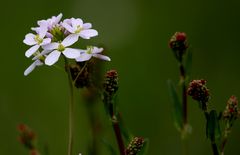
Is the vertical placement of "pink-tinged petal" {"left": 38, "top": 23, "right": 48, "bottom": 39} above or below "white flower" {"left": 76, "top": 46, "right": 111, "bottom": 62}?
above

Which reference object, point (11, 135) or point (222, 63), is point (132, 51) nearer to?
point (222, 63)

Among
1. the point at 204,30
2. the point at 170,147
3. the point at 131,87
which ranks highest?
the point at 204,30

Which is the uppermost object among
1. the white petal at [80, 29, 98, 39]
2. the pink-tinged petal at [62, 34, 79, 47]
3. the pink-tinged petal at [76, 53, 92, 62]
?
the white petal at [80, 29, 98, 39]

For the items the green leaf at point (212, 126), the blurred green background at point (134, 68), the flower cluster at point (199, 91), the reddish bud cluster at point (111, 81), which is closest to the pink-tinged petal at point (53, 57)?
the reddish bud cluster at point (111, 81)

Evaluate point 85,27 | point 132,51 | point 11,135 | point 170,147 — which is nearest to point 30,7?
point 132,51

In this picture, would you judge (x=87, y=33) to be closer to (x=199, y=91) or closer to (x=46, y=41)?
(x=46, y=41)

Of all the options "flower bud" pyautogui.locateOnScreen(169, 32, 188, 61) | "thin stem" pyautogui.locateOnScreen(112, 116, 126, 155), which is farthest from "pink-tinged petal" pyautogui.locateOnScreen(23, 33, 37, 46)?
"flower bud" pyautogui.locateOnScreen(169, 32, 188, 61)

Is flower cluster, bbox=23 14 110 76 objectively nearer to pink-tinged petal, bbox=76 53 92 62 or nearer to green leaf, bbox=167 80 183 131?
pink-tinged petal, bbox=76 53 92 62
